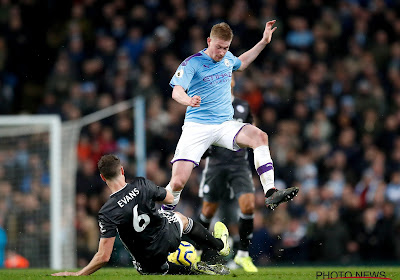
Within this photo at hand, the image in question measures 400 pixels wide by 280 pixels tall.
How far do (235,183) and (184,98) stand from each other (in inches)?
104

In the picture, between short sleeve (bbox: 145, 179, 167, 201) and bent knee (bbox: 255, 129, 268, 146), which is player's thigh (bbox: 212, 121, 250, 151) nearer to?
bent knee (bbox: 255, 129, 268, 146)

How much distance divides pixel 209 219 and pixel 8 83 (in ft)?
29.7

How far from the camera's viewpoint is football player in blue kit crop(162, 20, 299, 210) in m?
8.84

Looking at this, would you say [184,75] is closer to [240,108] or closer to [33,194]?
[240,108]

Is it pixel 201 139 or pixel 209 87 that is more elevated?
pixel 209 87

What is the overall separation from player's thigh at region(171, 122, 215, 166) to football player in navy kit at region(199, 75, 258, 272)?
1422mm

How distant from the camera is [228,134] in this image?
9078 mm

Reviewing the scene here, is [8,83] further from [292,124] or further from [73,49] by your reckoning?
[292,124]

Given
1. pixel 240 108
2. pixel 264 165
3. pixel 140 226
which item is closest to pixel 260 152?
pixel 264 165

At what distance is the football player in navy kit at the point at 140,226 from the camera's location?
7773 mm

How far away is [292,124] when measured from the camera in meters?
16.7

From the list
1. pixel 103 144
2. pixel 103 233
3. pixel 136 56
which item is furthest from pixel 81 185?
pixel 103 233

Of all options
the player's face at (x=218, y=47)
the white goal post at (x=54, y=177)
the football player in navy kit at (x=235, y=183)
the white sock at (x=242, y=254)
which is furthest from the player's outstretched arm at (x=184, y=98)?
the white goal post at (x=54, y=177)

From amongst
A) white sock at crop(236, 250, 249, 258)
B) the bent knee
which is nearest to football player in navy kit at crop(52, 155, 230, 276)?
the bent knee
